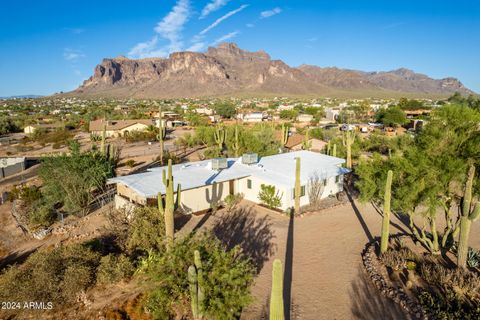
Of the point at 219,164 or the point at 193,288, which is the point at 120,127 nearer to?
the point at 219,164

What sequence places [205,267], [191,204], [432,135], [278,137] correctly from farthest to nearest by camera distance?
1. [278,137]
2. [191,204]
3. [432,135]
4. [205,267]

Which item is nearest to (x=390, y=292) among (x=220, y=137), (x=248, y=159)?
(x=248, y=159)

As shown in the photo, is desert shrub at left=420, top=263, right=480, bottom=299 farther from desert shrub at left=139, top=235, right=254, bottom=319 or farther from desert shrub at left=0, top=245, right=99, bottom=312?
desert shrub at left=0, top=245, right=99, bottom=312

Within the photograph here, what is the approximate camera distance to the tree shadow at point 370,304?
920 cm

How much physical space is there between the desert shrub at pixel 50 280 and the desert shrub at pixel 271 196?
10044 mm

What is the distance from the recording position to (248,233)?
14914 mm

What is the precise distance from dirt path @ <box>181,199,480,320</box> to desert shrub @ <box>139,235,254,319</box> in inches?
64.0

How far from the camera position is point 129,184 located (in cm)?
1658

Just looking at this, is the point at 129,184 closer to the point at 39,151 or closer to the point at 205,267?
the point at 205,267

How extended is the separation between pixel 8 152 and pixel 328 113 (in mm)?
62000

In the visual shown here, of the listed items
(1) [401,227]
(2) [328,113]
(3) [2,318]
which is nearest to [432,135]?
(1) [401,227]

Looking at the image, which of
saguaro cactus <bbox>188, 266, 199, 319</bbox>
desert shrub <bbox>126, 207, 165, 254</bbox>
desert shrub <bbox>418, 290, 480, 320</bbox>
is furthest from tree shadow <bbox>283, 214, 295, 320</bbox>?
desert shrub <bbox>126, 207, 165, 254</bbox>

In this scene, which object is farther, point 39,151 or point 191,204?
point 39,151

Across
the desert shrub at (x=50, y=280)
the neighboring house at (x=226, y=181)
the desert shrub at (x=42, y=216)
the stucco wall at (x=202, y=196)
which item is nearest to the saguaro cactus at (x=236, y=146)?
the neighboring house at (x=226, y=181)
